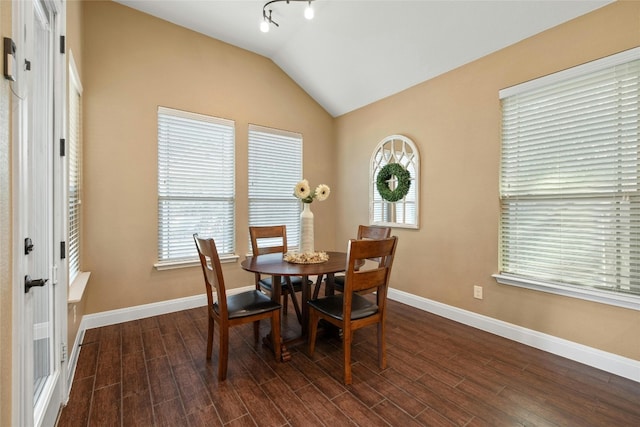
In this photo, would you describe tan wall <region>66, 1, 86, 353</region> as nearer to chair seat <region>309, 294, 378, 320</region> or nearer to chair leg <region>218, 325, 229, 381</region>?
chair leg <region>218, 325, 229, 381</region>

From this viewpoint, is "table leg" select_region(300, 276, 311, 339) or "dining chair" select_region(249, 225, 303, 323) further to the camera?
"dining chair" select_region(249, 225, 303, 323)

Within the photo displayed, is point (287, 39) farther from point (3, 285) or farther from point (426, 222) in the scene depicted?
point (3, 285)

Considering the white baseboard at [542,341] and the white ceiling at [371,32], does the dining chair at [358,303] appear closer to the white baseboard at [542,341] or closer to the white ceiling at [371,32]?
the white baseboard at [542,341]

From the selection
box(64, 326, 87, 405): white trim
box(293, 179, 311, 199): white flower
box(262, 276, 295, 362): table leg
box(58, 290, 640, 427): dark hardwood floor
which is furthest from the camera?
box(293, 179, 311, 199): white flower

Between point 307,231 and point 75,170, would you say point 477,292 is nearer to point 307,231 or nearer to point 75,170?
point 307,231

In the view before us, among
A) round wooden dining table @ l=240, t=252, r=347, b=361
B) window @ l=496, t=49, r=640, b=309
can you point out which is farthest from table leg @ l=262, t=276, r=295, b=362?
window @ l=496, t=49, r=640, b=309

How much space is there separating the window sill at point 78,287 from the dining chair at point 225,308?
88 centimetres

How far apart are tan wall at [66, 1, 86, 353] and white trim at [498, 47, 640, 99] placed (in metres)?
3.60

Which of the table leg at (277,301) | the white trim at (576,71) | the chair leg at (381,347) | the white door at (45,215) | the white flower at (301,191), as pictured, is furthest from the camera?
the white flower at (301,191)

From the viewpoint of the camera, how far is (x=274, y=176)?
4.08m

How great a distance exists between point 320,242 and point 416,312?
184 centimetres

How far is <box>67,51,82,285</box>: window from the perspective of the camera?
2321mm

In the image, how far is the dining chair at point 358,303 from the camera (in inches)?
74.9

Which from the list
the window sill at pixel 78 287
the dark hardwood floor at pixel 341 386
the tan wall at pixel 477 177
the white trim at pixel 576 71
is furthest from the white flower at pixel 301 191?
the white trim at pixel 576 71
